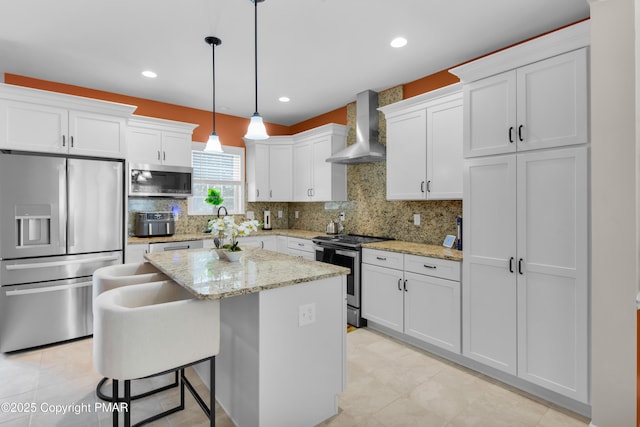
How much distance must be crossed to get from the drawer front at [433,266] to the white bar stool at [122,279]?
2.13 metres

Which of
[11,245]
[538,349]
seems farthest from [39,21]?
[538,349]

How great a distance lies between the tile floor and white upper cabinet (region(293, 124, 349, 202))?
227 cm

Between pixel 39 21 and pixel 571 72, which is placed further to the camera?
pixel 39 21

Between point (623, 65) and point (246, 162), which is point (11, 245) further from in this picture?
point (623, 65)

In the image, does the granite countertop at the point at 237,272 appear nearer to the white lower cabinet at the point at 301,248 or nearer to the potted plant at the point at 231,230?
the potted plant at the point at 231,230

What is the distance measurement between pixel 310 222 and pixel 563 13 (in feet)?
12.8

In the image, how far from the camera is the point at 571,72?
2.11 m

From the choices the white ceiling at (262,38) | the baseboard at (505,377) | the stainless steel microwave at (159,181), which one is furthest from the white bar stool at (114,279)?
the baseboard at (505,377)

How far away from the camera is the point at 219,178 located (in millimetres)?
5090

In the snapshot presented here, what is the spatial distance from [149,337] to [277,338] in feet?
2.10

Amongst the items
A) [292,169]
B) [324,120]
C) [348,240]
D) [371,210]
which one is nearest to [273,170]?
[292,169]

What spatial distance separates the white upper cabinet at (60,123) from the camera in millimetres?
3018

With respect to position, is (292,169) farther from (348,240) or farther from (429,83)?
(429,83)

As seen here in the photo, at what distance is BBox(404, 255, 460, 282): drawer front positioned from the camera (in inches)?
109
